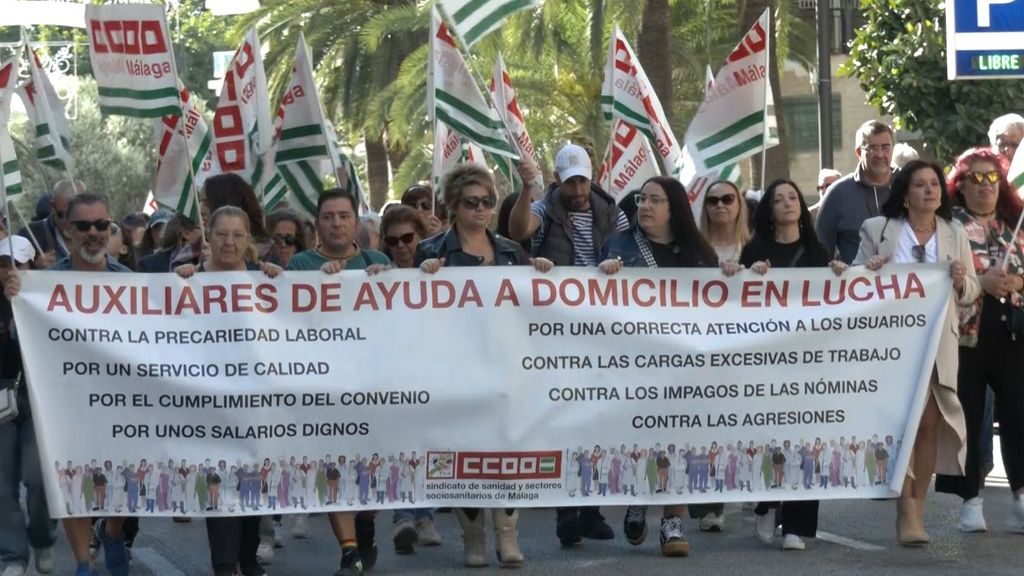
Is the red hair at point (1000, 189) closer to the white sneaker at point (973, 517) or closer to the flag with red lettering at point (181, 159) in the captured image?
the white sneaker at point (973, 517)

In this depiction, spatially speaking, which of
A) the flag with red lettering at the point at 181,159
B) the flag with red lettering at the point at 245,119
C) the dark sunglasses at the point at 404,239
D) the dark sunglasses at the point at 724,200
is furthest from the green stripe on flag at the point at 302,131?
the dark sunglasses at the point at 724,200

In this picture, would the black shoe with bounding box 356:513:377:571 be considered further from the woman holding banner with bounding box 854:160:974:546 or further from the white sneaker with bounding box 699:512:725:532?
the woman holding banner with bounding box 854:160:974:546

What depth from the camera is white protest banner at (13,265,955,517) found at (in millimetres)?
8344

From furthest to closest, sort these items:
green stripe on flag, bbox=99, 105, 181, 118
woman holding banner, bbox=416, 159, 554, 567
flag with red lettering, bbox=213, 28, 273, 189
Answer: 1. flag with red lettering, bbox=213, 28, 273, 189
2. green stripe on flag, bbox=99, 105, 181, 118
3. woman holding banner, bbox=416, 159, 554, 567

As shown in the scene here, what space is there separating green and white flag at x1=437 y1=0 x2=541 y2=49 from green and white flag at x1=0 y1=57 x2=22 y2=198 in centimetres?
236

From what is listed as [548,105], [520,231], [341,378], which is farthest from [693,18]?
[341,378]

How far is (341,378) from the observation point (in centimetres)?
845

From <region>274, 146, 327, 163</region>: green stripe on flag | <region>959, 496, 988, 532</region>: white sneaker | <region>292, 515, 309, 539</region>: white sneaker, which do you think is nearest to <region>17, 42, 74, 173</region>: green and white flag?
<region>274, 146, 327, 163</region>: green stripe on flag

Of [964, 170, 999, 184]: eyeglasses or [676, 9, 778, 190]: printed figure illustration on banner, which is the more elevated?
[676, 9, 778, 190]: printed figure illustration on banner

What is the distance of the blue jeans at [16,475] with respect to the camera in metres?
8.65

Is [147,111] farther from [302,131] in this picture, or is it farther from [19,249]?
[302,131]

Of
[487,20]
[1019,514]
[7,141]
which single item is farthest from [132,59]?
[1019,514]

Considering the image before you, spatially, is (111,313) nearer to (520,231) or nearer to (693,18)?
(520,231)

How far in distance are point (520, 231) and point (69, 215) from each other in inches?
93.6
